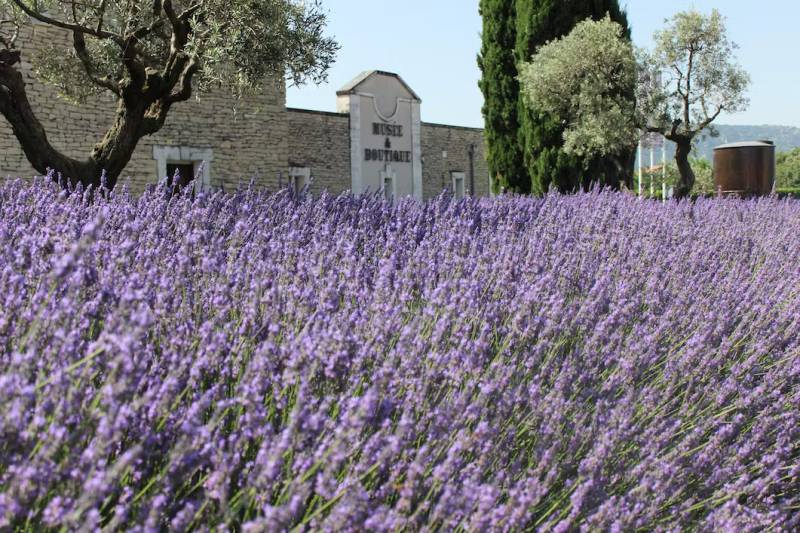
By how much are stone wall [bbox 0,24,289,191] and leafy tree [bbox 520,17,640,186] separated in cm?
508

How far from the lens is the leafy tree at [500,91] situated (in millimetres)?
16766

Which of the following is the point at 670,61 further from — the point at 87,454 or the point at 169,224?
the point at 87,454

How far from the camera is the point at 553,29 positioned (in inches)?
631

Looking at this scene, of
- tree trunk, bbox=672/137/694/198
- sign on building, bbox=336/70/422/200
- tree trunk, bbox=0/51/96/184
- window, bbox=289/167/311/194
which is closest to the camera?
tree trunk, bbox=0/51/96/184

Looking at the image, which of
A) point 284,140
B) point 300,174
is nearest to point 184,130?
point 284,140

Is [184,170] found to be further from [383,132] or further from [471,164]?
[471,164]

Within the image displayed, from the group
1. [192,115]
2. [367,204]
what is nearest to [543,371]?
[367,204]

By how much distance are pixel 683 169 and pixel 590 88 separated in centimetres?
227

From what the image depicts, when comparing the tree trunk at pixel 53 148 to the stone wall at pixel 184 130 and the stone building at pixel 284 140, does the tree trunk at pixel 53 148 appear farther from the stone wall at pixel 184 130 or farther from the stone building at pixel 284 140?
the stone wall at pixel 184 130

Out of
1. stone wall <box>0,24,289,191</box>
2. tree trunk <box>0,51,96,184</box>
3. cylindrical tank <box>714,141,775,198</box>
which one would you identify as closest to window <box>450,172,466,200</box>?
stone wall <box>0,24,289,191</box>

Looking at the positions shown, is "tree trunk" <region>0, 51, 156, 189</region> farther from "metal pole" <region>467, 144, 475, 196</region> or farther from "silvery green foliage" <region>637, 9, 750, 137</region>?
"metal pole" <region>467, 144, 475, 196</region>

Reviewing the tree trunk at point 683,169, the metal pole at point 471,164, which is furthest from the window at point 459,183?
the tree trunk at point 683,169

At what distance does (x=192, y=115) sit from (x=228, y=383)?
1574 centimetres

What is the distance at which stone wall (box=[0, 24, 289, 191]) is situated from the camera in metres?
13.9
